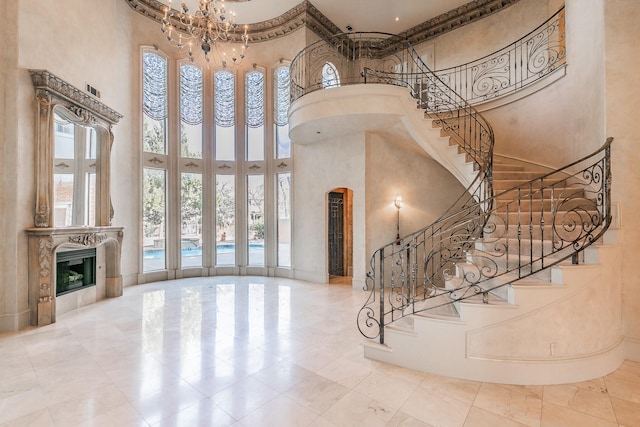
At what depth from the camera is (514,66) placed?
7.08m

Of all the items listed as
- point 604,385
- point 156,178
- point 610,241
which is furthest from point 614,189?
point 156,178

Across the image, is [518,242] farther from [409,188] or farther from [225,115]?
[225,115]

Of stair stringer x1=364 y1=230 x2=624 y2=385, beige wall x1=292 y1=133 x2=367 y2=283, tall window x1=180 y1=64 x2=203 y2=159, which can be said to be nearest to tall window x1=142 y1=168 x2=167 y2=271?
tall window x1=180 y1=64 x2=203 y2=159

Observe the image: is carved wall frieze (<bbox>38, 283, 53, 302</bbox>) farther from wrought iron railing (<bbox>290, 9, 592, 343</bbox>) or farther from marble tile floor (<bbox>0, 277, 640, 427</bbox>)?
wrought iron railing (<bbox>290, 9, 592, 343</bbox>)

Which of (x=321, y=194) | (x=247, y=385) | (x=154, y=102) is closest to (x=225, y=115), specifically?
(x=154, y=102)

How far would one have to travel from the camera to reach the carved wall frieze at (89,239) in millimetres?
5314

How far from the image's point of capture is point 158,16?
770 centimetres

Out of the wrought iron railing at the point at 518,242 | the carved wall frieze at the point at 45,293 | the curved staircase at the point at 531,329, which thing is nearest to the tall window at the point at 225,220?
the carved wall frieze at the point at 45,293

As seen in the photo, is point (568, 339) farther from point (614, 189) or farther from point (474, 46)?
point (474, 46)

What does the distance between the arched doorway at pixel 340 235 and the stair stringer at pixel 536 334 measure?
5.23 m

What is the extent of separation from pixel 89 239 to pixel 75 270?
0.76 metres

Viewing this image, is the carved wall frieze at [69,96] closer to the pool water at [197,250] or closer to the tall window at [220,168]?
the tall window at [220,168]

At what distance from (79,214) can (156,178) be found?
2378 mm

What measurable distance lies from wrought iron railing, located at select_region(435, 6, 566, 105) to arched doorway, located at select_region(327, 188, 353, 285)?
4203 mm
